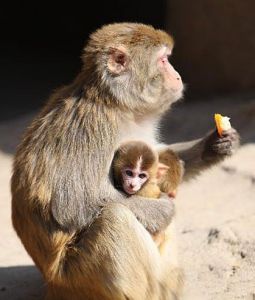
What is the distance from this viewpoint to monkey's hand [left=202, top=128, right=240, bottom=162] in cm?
662

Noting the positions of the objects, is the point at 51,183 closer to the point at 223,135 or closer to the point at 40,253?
the point at 40,253

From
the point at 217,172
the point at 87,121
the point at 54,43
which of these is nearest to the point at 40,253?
the point at 87,121

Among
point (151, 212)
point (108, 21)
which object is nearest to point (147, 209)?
point (151, 212)

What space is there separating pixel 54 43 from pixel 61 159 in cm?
1233

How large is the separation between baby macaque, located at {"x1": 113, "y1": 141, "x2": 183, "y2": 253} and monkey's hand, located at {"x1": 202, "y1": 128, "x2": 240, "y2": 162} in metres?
0.39

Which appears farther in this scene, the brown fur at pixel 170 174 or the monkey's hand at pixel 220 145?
the monkey's hand at pixel 220 145

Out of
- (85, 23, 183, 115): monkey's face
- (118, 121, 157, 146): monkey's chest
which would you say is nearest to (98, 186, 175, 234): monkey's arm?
(118, 121, 157, 146): monkey's chest

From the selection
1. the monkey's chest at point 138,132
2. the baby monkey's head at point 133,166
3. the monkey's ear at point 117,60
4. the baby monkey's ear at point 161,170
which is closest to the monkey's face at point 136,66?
the monkey's ear at point 117,60

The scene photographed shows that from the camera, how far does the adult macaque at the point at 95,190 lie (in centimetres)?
561

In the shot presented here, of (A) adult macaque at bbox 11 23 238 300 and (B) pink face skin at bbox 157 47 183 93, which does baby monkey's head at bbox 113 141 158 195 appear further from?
(B) pink face skin at bbox 157 47 183 93

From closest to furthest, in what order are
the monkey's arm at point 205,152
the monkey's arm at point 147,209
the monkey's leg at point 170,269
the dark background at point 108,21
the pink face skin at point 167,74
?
the monkey's arm at point 147,209, the monkey's leg at point 170,269, the pink face skin at point 167,74, the monkey's arm at point 205,152, the dark background at point 108,21

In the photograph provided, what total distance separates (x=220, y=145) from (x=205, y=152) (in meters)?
0.18

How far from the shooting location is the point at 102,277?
18.2ft

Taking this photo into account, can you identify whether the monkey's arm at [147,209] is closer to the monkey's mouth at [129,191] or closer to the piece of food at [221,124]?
the monkey's mouth at [129,191]
